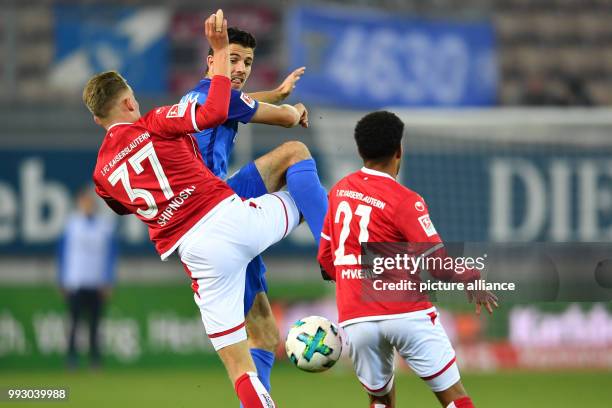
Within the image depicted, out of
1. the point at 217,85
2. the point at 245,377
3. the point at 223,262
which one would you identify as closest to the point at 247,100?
the point at 217,85

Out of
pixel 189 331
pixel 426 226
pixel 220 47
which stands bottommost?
pixel 189 331

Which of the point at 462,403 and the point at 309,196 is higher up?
the point at 309,196

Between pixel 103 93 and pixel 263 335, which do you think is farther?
pixel 263 335

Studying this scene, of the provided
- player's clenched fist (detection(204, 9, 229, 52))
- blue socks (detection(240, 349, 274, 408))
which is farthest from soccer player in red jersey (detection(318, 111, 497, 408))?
blue socks (detection(240, 349, 274, 408))

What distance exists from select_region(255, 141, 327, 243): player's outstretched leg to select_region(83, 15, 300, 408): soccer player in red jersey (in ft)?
1.06

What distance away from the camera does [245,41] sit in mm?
7055

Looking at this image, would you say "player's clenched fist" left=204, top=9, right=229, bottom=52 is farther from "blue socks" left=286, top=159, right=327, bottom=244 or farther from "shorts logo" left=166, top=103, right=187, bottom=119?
"blue socks" left=286, top=159, right=327, bottom=244

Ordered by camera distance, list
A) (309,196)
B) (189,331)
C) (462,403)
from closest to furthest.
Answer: (462,403)
(309,196)
(189,331)

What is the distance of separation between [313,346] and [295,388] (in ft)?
17.8

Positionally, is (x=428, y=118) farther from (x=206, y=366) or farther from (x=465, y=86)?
(x=206, y=366)

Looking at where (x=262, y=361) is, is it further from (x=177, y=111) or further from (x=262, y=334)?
(x=177, y=111)

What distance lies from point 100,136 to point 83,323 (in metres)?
2.19

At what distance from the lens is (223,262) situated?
21.1ft

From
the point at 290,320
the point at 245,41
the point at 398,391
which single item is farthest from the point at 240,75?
the point at 290,320
